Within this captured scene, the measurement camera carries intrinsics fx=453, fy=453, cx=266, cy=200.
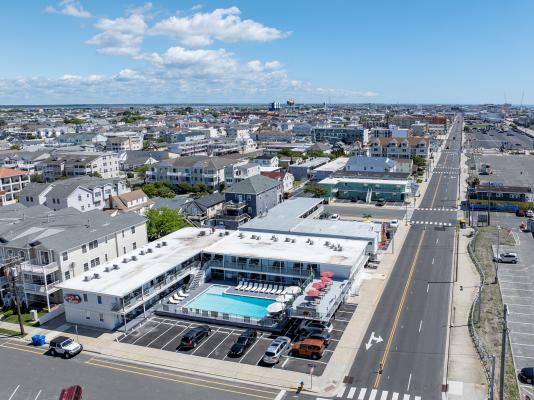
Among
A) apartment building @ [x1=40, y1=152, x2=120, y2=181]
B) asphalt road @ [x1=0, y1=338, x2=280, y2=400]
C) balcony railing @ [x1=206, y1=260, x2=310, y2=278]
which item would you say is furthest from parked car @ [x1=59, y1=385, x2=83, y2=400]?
apartment building @ [x1=40, y1=152, x2=120, y2=181]

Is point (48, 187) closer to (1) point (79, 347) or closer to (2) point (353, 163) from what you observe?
(1) point (79, 347)

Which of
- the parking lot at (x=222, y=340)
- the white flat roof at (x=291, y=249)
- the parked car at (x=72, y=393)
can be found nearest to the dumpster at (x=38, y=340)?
the parking lot at (x=222, y=340)

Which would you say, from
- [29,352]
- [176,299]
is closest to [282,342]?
[176,299]

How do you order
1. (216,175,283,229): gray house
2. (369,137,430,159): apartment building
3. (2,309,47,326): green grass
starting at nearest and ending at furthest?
1. (2,309,47,326): green grass
2. (216,175,283,229): gray house
3. (369,137,430,159): apartment building

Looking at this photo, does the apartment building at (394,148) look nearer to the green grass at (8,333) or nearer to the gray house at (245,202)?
the gray house at (245,202)

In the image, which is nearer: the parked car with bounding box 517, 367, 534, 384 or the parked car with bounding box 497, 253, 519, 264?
the parked car with bounding box 517, 367, 534, 384

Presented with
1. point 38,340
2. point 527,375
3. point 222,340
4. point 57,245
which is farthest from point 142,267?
point 527,375

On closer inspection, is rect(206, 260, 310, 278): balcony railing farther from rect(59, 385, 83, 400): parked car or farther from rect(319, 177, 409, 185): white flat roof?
rect(319, 177, 409, 185): white flat roof
